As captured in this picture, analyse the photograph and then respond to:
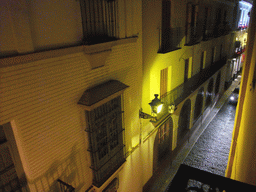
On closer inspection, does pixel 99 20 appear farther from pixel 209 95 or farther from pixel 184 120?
pixel 209 95

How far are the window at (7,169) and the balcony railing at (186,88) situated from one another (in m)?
7.34

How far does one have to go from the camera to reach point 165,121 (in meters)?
10.8

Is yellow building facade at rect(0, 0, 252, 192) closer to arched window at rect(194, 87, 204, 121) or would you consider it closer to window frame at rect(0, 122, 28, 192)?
window frame at rect(0, 122, 28, 192)

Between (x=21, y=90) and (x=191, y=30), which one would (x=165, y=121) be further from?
(x=21, y=90)

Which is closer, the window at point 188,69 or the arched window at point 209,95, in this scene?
the window at point 188,69

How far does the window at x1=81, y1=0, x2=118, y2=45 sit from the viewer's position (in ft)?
17.4

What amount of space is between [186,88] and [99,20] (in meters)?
8.44

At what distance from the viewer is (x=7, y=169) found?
4.34 m

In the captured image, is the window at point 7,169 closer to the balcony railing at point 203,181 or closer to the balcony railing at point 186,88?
the balcony railing at point 203,181

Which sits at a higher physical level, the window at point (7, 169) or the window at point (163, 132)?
→ the window at point (7, 169)

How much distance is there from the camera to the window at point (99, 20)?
529 cm

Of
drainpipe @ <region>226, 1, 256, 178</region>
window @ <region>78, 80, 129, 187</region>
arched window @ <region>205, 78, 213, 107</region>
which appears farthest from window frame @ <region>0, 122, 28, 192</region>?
arched window @ <region>205, 78, 213, 107</region>

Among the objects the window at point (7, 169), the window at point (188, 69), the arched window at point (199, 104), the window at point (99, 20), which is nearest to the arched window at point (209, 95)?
the arched window at point (199, 104)

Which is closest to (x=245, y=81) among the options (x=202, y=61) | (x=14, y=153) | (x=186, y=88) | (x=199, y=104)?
(x=186, y=88)
